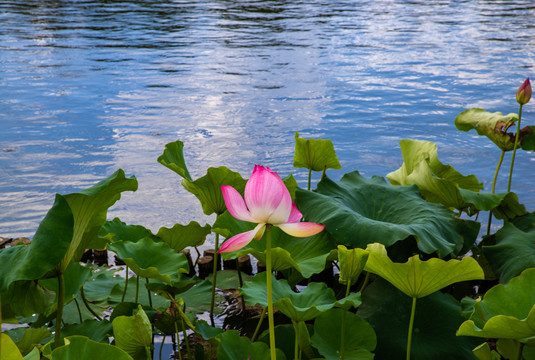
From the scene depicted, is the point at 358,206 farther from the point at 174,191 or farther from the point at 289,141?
the point at 289,141

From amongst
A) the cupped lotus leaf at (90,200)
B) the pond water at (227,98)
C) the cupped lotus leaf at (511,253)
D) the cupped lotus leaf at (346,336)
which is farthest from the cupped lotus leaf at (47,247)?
the pond water at (227,98)

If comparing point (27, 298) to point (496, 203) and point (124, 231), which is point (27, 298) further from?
point (496, 203)

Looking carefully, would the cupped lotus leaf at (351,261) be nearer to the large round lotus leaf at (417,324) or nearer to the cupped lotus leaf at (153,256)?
the large round lotus leaf at (417,324)

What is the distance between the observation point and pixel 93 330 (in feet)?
4.37

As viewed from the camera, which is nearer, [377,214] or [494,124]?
[377,214]

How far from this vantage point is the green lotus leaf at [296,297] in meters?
1.09

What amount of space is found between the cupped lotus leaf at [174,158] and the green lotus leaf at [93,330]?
0.45 m

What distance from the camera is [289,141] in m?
3.76

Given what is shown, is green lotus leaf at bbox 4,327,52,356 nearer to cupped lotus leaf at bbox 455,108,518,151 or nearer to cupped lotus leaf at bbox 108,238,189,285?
cupped lotus leaf at bbox 108,238,189,285

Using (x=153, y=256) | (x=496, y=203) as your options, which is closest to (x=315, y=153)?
(x=496, y=203)

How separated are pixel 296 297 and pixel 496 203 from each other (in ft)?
2.59

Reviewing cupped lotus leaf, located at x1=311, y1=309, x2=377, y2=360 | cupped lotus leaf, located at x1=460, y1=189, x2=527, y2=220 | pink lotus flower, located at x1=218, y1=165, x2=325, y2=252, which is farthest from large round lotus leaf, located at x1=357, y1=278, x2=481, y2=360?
pink lotus flower, located at x1=218, y1=165, x2=325, y2=252

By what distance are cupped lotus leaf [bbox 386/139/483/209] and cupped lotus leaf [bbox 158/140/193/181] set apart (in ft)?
2.37

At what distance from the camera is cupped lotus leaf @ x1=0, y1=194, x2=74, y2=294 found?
0.98 metres
